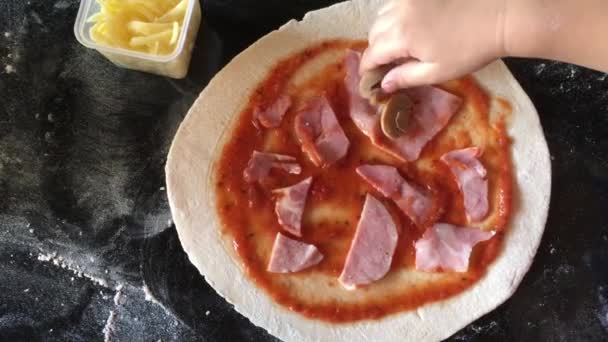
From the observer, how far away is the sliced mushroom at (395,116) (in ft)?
6.98

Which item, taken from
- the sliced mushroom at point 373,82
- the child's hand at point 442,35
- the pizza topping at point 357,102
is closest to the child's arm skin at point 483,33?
the child's hand at point 442,35

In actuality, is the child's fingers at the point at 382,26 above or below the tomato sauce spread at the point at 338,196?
above

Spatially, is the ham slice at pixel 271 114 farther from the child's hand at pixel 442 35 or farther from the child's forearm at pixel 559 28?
the child's forearm at pixel 559 28

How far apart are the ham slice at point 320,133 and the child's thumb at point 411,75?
25 cm

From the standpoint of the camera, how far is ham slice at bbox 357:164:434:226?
2123 millimetres

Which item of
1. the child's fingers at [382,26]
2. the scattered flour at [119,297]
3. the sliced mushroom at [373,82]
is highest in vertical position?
the child's fingers at [382,26]

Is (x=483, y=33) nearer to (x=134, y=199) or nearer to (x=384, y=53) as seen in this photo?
(x=384, y=53)

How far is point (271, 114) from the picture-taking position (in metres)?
2.19

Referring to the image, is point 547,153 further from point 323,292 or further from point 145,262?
point 145,262

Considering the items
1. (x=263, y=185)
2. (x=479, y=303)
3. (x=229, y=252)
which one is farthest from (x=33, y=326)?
(x=479, y=303)

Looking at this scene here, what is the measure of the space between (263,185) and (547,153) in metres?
0.95

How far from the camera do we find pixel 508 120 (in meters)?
2.22

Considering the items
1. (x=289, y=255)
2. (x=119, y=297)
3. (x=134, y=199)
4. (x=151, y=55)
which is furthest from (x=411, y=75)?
(x=119, y=297)

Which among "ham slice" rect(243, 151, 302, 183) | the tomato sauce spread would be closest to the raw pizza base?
the tomato sauce spread
